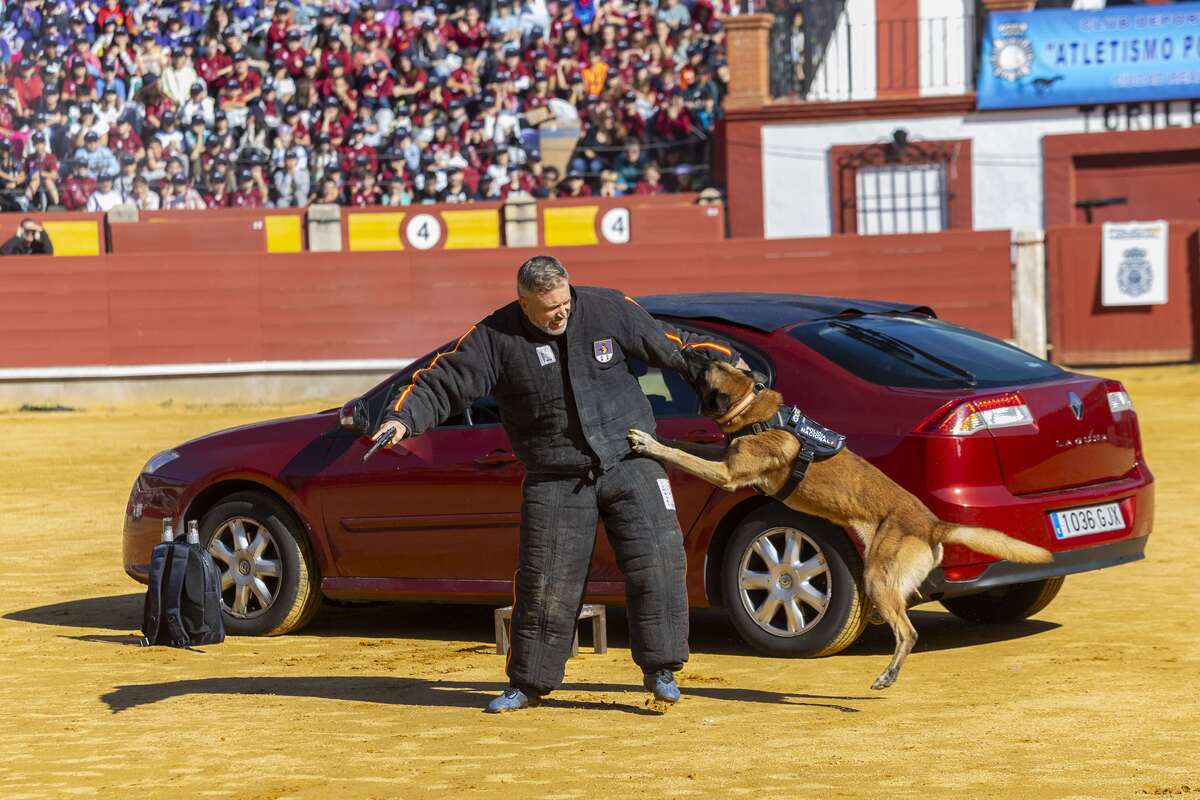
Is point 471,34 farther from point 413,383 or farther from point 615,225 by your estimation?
point 413,383

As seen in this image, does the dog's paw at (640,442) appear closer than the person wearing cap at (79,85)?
Yes

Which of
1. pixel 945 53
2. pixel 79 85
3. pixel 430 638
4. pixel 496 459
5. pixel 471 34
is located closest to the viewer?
pixel 496 459

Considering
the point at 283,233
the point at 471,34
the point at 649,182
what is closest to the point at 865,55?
the point at 649,182

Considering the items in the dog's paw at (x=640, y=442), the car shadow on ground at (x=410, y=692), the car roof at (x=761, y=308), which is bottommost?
the car shadow on ground at (x=410, y=692)

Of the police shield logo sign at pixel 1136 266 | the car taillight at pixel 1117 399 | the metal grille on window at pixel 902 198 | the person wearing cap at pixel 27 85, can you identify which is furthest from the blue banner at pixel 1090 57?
the car taillight at pixel 1117 399

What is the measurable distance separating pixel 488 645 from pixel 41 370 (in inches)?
685

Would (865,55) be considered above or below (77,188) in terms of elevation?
above

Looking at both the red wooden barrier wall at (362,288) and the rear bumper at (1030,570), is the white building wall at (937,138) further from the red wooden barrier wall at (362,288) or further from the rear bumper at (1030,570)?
the rear bumper at (1030,570)

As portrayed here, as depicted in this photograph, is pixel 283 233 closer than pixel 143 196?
Yes

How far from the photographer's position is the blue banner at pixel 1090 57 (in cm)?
2606

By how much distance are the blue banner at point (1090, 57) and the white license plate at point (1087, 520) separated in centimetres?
1965

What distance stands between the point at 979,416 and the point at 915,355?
0.53 meters

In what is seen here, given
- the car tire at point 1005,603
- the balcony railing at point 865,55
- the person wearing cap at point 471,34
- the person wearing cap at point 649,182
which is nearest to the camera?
the car tire at point 1005,603

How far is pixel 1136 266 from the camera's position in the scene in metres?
24.3
